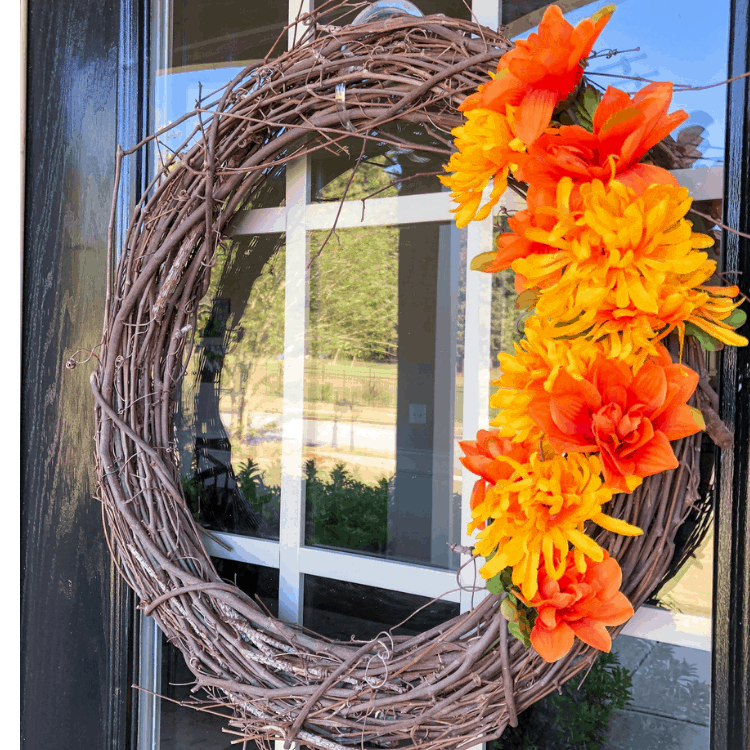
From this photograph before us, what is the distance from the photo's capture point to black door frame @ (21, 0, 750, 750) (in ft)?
4.14

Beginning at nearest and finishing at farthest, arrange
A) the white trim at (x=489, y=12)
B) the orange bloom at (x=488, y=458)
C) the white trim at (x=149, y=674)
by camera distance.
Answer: the orange bloom at (x=488, y=458), the white trim at (x=489, y=12), the white trim at (x=149, y=674)

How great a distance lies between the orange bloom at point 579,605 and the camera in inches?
25.9

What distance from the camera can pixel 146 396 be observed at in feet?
3.51

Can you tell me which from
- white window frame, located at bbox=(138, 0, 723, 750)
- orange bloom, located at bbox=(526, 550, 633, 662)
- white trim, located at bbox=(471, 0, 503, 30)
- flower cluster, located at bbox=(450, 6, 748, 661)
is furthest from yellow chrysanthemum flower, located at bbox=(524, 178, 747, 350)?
white trim, located at bbox=(471, 0, 503, 30)

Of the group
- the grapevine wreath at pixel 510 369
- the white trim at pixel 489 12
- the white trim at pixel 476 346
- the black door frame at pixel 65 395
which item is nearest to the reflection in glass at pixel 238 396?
the grapevine wreath at pixel 510 369

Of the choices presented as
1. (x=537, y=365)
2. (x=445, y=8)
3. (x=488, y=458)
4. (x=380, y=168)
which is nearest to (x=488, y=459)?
(x=488, y=458)

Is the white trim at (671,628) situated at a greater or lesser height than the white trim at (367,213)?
lesser

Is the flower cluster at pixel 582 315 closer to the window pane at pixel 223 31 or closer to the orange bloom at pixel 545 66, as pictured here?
the orange bloom at pixel 545 66

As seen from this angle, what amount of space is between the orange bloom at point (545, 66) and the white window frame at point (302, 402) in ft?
0.98

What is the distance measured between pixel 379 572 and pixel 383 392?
11.1 inches

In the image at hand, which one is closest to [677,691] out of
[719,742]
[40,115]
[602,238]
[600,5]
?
[719,742]

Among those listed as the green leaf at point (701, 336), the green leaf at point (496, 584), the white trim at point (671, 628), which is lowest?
the white trim at point (671, 628)

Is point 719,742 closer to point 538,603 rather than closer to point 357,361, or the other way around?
point 538,603

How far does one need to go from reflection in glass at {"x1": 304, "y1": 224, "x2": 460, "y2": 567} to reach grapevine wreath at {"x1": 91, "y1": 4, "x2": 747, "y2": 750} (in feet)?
0.58
